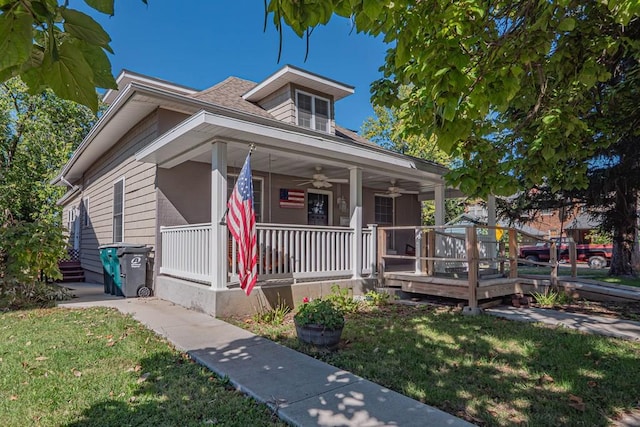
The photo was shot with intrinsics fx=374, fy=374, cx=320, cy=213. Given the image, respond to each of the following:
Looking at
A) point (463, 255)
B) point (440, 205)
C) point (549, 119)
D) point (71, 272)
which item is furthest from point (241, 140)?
point (71, 272)

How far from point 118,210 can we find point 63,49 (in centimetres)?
1019

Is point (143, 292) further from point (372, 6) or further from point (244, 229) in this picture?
point (372, 6)

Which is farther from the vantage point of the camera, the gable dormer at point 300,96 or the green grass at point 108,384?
the gable dormer at point 300,96

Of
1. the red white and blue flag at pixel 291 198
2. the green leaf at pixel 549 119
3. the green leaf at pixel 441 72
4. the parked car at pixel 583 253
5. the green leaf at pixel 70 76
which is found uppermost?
the green leaf at pixel 549 119

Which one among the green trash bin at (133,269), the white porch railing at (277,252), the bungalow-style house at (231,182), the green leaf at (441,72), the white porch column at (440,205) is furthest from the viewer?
the white porch column at (440,205)

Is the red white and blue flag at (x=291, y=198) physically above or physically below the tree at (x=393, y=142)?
below

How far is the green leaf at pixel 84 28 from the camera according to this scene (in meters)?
0.92

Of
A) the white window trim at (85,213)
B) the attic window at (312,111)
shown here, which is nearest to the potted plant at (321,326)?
the attic window at (312,111)

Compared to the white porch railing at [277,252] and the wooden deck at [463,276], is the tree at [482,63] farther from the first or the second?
the white porch railing at [277,252]

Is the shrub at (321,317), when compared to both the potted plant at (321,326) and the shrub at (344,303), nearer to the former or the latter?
the potted plant at (321,326)

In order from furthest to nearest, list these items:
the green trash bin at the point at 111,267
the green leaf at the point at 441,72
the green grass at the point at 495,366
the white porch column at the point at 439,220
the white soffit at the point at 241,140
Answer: the white porch column at the point at 439,220 < the green trash bin at the point at 111,267 < the white soffit at the point at 241,140 < the green grass at the point at 495,366 < the green leaf at the point at 441,72

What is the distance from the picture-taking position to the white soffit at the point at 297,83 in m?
9.62

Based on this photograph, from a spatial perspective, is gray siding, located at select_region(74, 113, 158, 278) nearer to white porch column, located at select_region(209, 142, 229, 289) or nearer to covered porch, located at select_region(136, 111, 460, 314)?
covered porch, located at select_region(136, 111, 460, 314)

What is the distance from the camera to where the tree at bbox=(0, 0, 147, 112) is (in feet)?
2.71
